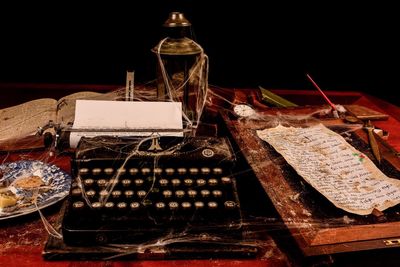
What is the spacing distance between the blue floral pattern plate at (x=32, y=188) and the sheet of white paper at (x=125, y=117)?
0.11m

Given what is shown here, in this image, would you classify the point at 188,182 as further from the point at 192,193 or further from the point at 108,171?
the point at 108,171

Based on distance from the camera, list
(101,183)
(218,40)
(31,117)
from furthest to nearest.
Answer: (218,40) → (31,117) → (101,183)

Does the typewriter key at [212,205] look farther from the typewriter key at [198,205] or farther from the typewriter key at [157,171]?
the typewriter key at [157,171]

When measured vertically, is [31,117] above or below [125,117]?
below

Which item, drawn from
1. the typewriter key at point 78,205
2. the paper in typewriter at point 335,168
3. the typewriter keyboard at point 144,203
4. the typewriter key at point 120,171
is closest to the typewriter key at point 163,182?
the typewriter keyboard at point 144,203

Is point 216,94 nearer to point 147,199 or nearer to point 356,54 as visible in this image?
point 147,199

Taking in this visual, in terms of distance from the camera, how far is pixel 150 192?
3.66ft

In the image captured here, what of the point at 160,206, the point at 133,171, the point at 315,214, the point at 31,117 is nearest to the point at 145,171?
the point at 133,171

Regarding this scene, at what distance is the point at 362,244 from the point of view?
933 mm

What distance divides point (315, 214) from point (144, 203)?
16.4 inches

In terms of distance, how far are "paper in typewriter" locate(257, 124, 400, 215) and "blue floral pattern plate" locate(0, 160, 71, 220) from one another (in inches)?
25.3

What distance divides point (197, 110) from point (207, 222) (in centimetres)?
58

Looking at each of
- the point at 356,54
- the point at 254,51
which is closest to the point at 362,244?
the point at 254,51

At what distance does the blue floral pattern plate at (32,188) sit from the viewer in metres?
1.12
